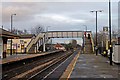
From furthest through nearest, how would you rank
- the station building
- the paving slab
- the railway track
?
1. the station building
2. the railway track
3. the paving slab

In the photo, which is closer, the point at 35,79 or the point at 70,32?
the point at 35,79

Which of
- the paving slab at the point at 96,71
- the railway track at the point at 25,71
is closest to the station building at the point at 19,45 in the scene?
the railway track at the point at 25,71

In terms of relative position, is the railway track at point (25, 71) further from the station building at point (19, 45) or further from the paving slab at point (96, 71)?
the station building at point (19, 45)

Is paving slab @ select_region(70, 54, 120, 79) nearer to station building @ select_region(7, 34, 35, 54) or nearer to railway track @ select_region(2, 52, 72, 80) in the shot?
railway track @ select_region(2, 52, 72, 80)

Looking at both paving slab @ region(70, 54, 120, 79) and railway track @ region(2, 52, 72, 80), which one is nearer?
paving slab @ region(70, 54, 120, 79)

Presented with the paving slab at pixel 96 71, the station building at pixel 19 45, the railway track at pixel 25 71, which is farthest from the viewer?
the station building at pixel 19 45

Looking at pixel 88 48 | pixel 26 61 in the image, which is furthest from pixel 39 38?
pixel 26 61

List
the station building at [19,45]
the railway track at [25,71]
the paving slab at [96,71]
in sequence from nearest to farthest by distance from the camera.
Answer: the paving slab at [96,71] < the railway track at [25,71] < the station building at [19,45]

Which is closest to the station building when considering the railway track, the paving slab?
the railway track

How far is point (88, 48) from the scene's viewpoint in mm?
94750

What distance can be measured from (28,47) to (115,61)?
71.1 metres

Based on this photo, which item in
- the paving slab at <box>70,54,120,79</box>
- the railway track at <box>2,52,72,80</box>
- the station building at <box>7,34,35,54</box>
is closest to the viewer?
the paving slab at <box>70,54,120,79</box>

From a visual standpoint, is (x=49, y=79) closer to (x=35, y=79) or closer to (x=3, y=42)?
(x=35, y=79)

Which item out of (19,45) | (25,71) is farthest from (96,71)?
(19,45)
